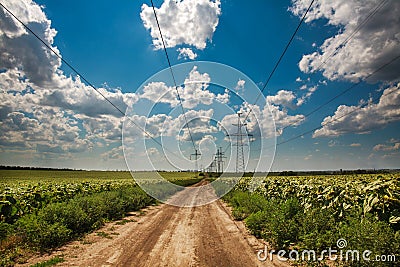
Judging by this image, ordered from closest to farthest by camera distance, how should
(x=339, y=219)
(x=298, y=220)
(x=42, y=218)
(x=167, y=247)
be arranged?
(x=339, y=219) → (x=167, y=247) → (x=298, y=220) → (x=42, y=218)

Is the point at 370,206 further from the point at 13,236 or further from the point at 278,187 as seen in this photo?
the point at 13,236

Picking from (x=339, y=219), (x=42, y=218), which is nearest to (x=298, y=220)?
(x=339, y=219)

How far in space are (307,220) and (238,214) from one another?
683 cm

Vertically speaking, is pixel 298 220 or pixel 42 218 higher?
pixel 298 220

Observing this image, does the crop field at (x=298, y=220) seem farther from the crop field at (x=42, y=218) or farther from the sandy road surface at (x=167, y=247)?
the sandy road surface at (x=167, y=247)

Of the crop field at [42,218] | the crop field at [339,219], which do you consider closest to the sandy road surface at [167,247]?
the crop field at [42,218]

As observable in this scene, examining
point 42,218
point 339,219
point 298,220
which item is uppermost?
point 339,219

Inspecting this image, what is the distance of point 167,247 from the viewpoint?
9141 millimetres

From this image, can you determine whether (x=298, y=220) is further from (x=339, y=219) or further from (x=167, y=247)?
(x=167, y=247)

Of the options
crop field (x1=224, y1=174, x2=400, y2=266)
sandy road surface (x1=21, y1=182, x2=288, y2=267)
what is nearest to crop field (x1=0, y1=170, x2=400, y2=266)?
crop field (x1=224, y1=174, x2=400, y2=266)

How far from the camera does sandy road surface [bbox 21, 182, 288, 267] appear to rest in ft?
24.9

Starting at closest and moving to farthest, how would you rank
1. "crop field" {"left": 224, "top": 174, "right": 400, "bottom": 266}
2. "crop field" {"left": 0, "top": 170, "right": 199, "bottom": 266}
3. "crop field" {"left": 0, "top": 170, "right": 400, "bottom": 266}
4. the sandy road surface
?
"crop field" {"left": 224, "top": 174, "right": 400, "bottom": 266} < "crop field" {"left": 0, "top": 170, "right": 400, "bottom": 266} < the sandy road surface < "crop field" {"left": 0, "top": 170, "right": 199, "bottom": 266}

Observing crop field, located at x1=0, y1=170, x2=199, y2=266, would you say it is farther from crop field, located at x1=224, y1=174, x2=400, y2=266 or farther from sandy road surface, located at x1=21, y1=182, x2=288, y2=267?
crop field, located at x1=224, y1=174, x2=400, y2=266

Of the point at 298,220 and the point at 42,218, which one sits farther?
the point at 42,218
